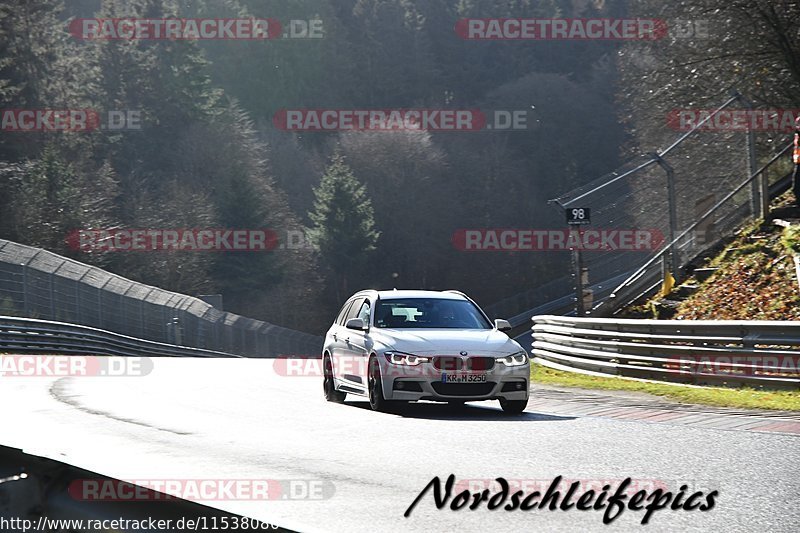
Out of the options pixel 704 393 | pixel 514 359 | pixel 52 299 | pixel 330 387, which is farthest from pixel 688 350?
pixel 52 299

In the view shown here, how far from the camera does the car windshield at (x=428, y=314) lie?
1627 cm

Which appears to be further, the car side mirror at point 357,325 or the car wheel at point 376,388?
the car side mirror at point 357,325

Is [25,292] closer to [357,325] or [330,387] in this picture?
[330,387]

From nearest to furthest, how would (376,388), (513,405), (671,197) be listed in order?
(513,405) → (376,388) → (671,197)

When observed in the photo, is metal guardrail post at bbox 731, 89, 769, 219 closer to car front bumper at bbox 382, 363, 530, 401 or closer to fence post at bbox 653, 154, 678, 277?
fence post at bbox 653, 154, 678, 277

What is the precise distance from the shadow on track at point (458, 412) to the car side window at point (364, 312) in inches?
44.8

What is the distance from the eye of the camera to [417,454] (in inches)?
432

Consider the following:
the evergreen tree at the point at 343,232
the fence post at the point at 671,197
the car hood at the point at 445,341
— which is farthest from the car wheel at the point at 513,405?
the evergreen tree at the point at 343,232

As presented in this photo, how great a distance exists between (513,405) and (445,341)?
111 cm

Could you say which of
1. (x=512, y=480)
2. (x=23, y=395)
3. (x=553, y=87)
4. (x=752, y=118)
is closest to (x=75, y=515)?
(x=512, y=480)

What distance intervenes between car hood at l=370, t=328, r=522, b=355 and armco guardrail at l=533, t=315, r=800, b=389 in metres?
3.59

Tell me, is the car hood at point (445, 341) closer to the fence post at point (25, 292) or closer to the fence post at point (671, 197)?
the fence post at point (671, 197)

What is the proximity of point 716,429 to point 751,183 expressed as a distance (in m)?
15.0

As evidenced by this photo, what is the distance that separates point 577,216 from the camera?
71.7 feet
